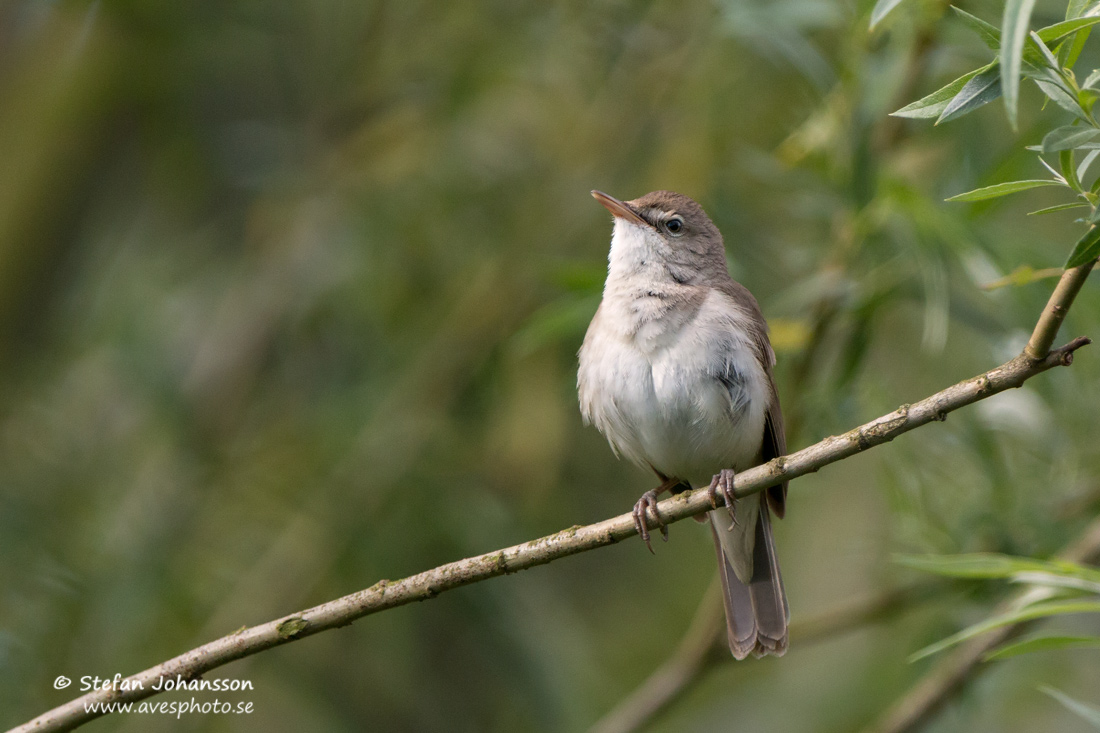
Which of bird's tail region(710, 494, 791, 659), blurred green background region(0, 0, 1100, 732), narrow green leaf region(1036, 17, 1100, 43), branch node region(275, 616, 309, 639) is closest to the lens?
narrow green leaf region(1036, 17, 1100, 43)

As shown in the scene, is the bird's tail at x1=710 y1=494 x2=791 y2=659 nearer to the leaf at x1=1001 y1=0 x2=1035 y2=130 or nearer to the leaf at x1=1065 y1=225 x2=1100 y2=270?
the leaf at x1=1065 y1=225 x2=1100 y2=270

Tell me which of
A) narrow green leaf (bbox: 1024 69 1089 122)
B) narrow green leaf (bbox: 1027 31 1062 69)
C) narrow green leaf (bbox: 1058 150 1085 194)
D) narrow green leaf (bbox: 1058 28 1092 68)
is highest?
narrow green leaf (bbox: 1027 31 1062 69)

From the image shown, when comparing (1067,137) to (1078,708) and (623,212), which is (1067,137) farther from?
(623,212)

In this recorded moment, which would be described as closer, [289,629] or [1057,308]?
[1057,308]

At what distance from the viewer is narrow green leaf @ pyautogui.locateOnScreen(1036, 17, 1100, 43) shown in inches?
65.9

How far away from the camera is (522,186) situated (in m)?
5.78

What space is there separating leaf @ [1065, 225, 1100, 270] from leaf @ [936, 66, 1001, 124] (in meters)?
0.27

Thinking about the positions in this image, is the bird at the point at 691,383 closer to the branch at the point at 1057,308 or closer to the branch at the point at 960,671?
the branch at the point at 960,671

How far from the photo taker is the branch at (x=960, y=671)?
3.95m

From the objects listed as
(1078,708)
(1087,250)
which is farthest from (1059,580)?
(1087,250)

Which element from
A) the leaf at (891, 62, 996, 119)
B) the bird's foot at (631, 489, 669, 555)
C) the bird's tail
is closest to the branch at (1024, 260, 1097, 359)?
the leaf at (891, 62, 996, 119)

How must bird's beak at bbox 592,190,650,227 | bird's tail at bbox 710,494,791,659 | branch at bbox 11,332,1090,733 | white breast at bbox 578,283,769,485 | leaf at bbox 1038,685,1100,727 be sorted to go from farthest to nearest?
bird's beak at bbox 592,190,650,227, bird's tail at bbox 710,494,791,659, white breast at bbox 578,283,769,485, leaf at bbox 1038,685,1100,727, branch at bbox 11,332,1090,733

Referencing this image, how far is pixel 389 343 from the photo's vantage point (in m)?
5.48

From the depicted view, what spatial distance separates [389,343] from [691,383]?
2223mm
